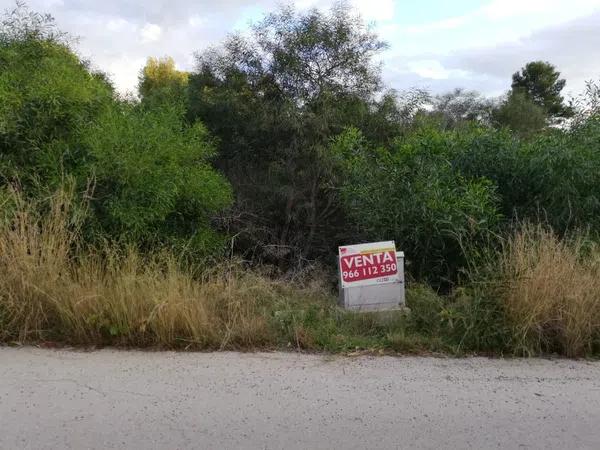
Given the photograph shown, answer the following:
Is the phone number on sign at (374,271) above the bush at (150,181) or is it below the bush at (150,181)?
below

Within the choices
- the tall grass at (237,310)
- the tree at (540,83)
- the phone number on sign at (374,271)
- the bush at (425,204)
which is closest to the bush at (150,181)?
the tall grass at (237,310)

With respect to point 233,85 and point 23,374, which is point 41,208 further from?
point 233,85

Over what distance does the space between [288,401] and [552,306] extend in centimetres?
265

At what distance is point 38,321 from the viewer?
516 cm

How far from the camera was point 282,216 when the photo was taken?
11414 mm

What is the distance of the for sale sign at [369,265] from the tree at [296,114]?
184 inches

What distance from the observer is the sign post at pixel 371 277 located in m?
5.98

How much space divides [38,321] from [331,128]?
7218 millimetres

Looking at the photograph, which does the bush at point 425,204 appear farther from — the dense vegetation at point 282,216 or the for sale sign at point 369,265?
the for sale sign at point 369,265

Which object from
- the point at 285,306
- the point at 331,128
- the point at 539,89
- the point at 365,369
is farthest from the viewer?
the point at 539,89

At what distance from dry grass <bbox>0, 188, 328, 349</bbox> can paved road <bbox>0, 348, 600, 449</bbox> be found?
0.75 ft

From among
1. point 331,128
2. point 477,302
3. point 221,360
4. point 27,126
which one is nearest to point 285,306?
point 221,360

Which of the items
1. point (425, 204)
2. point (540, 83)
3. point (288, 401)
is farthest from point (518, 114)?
point (288, 401)

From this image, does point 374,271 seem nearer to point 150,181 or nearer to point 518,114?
point 150,181
